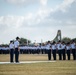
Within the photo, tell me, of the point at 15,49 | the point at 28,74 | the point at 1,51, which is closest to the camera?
the point at 28,74

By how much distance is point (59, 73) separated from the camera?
16.1 meters

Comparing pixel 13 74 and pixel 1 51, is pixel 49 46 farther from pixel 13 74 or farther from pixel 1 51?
pixel 1 51

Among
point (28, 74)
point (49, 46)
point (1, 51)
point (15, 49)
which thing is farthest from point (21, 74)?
point (1, 51)

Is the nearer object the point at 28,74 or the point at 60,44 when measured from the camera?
the point at 28,74

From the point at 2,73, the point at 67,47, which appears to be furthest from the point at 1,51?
the point at 2,73

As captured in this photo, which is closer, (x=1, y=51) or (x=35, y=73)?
(x=35, y=73)

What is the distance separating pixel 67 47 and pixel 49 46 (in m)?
2.19

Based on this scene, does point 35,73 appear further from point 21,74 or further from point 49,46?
point 49,46

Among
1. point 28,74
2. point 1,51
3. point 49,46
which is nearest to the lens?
point 28,74

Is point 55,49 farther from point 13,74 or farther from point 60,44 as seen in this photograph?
point 13,74

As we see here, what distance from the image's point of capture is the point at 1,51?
70500mm

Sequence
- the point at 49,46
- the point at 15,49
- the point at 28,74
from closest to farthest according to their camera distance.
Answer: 1. the point at 28,74
2. the point at 15,49
3. the point at 49,46

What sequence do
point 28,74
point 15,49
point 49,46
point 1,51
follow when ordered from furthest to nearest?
point 1,51
point 49,46
point 15,49
point 28,74

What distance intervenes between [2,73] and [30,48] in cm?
5544
